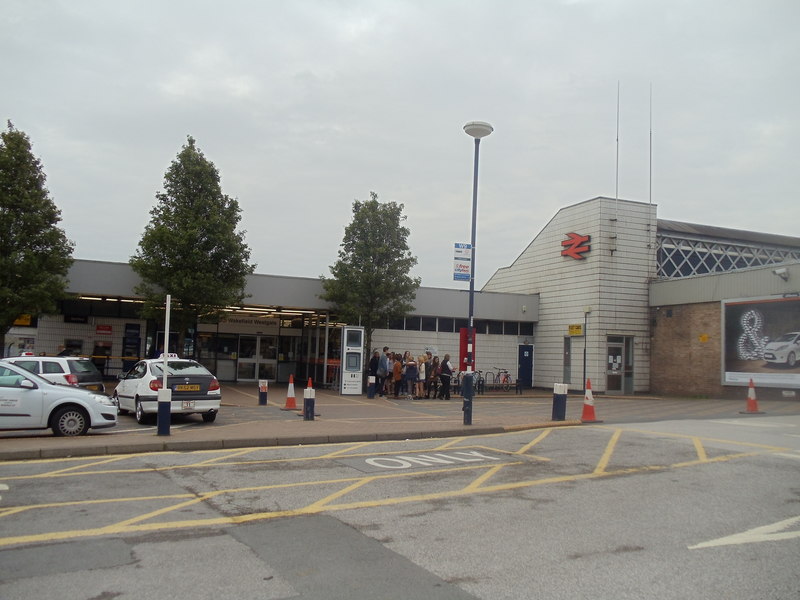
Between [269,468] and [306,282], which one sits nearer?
[269,468]

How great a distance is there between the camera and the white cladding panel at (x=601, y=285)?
2892cm

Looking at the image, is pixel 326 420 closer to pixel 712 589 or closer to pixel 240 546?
pixel 240 546

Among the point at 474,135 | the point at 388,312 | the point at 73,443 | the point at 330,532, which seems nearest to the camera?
the point at 330,532

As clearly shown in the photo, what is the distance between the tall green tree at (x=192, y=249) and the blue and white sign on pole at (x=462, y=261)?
9.79 meters

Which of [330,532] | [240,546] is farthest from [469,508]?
[240,546]

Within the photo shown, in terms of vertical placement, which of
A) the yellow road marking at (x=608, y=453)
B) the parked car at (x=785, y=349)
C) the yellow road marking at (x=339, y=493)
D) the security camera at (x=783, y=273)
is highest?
the security camera at (x=783, y=273)

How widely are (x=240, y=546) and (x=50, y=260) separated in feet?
63.4

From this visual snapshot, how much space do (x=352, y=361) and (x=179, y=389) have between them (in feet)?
35.6

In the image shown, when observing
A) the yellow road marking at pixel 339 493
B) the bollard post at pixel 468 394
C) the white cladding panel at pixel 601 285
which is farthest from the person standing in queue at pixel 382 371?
the yellow road marking at pixel 339 493

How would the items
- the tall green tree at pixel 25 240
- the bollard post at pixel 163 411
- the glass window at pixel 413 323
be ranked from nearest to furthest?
the bollard post at pixel 163 411, the tall green tree at pixel 25 240, the glass window at pixel 413 323

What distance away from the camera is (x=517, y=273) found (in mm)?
34781

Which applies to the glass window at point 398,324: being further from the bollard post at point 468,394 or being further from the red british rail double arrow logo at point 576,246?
the bollard post at point 468,394

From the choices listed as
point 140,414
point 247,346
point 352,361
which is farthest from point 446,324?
point 140,414

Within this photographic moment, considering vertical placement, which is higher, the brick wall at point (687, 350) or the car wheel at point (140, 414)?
the brick wall at point (687, 350)
